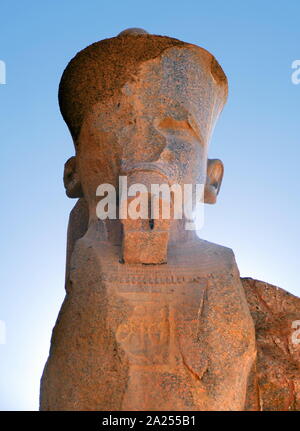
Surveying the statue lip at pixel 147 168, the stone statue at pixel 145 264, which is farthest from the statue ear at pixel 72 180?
the statue lip at pixel 147 168

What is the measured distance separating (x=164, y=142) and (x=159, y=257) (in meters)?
0.76

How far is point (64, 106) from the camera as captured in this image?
531 centimetres

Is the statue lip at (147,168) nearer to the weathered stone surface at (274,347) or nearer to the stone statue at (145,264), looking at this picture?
the stone statue at (145,264)

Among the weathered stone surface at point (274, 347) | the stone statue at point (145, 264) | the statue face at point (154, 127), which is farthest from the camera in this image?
the statue face at point (154, 127)

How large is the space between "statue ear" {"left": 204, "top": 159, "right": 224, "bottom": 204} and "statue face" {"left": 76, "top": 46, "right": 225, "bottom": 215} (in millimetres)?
245

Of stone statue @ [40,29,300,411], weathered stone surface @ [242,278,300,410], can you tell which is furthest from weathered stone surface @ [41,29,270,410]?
weathered stone surface @ [242,278,300,410]

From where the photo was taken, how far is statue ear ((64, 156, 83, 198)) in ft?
17.5

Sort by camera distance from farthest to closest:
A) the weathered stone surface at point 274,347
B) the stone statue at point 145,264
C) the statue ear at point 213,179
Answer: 1. the statue ear at point 213,179
2. the weathered stone surface at point 274,347
3. the stone statue at point 145,264

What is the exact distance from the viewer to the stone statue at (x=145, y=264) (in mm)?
4070

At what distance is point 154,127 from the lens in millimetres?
4840

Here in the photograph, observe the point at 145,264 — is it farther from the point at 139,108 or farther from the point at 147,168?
the point at 139,108

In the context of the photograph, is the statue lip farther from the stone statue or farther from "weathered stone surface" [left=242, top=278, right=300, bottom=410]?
"weathered stone surface" [left=242, top=278, right=300, bottom=410]

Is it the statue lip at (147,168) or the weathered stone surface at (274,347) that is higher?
the statue lip at (147,168)

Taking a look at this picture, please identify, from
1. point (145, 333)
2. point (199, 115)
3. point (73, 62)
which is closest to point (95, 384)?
point (145, 333)
